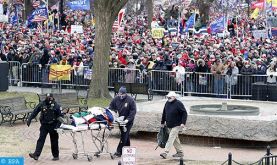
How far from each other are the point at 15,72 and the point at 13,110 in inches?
404

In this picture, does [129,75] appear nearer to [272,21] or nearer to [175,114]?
[175,114]

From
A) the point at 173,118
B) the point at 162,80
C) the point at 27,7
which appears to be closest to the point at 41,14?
the point at 162,80

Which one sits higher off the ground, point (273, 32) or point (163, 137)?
point (273, 32)

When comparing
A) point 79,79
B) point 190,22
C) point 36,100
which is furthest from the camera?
point 190,22

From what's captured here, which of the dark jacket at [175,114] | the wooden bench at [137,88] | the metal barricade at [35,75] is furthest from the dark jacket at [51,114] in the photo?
the metal barricade at [35,75]

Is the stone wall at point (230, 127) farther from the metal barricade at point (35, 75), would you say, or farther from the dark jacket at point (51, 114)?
the metal barricade at point (35, 75)

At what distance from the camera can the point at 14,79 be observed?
35.2 metres

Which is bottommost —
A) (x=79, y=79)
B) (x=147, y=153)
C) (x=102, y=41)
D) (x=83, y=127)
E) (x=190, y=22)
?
(x=147, y=153)

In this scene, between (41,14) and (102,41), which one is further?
(41,14)

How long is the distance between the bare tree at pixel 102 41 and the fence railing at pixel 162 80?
158 cm

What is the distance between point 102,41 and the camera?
31.0m

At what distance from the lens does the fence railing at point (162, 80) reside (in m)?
30.7

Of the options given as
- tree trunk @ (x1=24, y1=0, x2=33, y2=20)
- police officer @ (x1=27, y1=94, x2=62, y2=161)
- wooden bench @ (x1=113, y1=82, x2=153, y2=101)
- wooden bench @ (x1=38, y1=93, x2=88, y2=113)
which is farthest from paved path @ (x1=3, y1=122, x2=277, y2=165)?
tree trunk @ (x1=24, y1=0, x2=33, y2=20)

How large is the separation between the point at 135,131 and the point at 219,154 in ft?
11.2
